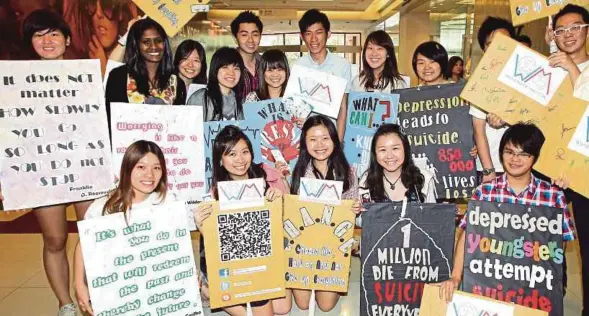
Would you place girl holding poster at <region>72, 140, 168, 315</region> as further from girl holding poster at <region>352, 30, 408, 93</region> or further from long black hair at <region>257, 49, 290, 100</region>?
girl holding poster at <region>352, 30, 408, 93</region>

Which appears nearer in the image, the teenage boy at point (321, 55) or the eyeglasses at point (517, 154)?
the eyeglasses at point (517, 154)

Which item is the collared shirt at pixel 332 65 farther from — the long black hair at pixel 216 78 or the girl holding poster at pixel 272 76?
the long black hair at pixel 216 78

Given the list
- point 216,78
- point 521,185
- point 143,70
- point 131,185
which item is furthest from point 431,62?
point 131,185

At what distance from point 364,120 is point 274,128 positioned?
590 mm

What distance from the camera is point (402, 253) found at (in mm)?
2291

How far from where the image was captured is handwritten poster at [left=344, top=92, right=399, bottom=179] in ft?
9.91

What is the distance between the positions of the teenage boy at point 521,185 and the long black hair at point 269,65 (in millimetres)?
1436

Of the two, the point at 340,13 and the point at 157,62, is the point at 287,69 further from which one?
the point at 340,13

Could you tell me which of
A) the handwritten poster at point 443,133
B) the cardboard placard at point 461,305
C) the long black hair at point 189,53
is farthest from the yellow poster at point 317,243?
the long black hair at point 189,53

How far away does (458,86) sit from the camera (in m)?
2.93

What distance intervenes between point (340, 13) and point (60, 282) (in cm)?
1475

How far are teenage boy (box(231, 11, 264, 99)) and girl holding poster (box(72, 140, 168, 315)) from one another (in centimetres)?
103

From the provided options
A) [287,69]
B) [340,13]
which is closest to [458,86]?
[287,69]

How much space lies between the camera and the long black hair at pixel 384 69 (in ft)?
10.3
